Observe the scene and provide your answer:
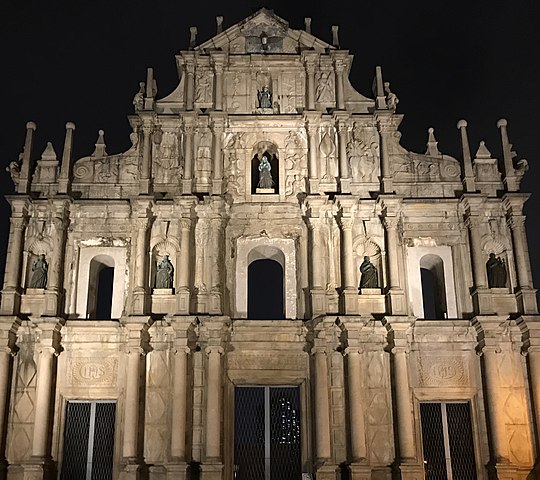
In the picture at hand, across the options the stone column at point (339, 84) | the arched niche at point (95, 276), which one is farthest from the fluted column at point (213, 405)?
the stone column at point (339, 84)

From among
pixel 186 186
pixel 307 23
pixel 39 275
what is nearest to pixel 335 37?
pixel 307 23

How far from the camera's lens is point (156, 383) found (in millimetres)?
21906

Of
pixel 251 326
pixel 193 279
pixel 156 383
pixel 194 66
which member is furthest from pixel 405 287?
pixel 194 66

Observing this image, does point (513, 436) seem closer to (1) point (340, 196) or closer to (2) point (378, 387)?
(2) point (378, 387)

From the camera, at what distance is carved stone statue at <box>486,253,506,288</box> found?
23062 millimetres

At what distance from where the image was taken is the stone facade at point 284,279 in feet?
70.6

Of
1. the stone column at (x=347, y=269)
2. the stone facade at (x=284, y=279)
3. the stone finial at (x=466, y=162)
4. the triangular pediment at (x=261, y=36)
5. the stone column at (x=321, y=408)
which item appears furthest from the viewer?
the triangular pediment at (x=261, y=36)

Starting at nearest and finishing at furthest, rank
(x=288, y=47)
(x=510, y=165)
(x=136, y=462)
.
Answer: (x=136, y=462), (x=510, y=165), (x=288, y=47)

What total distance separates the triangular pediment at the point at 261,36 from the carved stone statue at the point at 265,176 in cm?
385

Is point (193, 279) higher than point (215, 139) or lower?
lower

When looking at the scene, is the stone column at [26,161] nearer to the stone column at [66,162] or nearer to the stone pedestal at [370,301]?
the stone column at [66,162]

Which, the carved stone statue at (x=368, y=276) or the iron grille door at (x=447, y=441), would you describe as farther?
the carved stone statue at (x=368, y=276)

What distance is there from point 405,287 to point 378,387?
9.68ft

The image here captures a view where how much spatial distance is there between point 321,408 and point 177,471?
3934mm
